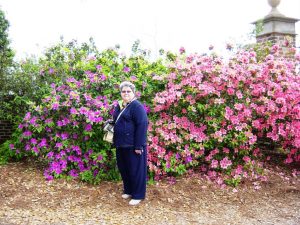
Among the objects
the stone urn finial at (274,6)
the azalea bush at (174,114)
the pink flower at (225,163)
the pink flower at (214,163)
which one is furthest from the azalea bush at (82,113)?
the stone urn finial at (274,6)

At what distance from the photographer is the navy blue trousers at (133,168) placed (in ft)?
16.3

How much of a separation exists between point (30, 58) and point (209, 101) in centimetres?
372

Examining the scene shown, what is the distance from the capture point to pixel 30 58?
25.6ft

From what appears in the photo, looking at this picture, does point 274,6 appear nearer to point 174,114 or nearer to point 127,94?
point 174,114

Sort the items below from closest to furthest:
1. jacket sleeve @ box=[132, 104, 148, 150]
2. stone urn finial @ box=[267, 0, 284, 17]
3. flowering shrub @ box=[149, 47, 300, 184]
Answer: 1. jacket sleeve @ box=[132, 104, 148, 150]
2. flowering shrub @ box=[149, 47, 300, 184]
3. stone urn finial @ box=[267, 0, 284, 17]

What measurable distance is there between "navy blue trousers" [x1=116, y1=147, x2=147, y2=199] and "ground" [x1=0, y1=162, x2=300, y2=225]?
199 mm

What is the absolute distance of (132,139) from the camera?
486cm

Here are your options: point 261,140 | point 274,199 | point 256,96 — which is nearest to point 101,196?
point 274,199

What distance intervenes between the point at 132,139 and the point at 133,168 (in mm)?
389

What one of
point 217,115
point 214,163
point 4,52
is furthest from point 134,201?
point 4,52

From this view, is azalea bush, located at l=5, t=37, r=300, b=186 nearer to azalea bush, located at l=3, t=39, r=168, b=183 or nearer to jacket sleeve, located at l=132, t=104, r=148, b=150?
azalea bush, located at l=3, t=39, r=168, b=183

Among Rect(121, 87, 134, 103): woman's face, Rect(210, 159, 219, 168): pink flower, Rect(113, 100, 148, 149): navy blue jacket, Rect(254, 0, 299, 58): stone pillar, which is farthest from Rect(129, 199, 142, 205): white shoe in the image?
Rect(254, 0, 299, 58): stone pillar

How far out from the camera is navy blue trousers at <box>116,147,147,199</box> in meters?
4.95

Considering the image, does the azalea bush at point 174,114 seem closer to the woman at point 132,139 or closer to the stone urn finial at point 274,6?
the woman at point 132,139
